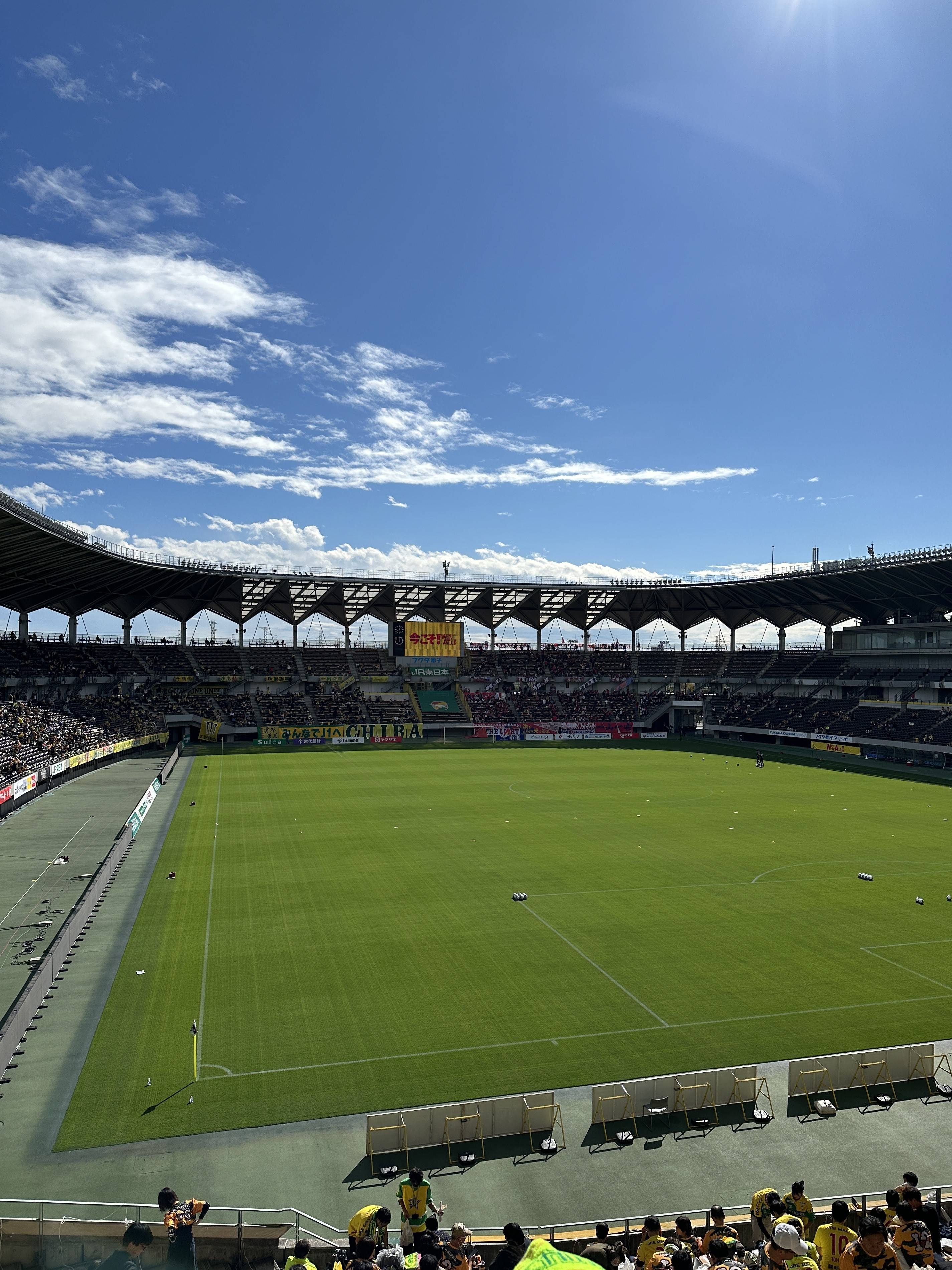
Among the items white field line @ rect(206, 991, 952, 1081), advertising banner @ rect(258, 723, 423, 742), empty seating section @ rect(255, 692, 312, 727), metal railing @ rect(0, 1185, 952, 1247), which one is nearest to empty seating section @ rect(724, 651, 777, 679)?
advertising banner @ rect(258, 723, 423, 742)

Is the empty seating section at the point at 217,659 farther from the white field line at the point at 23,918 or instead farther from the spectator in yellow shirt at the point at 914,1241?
the spectator in yellow shirt at the point at 914,1241

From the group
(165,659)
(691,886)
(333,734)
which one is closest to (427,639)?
(333,734)

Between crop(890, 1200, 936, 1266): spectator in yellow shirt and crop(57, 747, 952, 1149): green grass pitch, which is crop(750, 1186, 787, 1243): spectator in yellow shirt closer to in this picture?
crop(890, 1200, 936, 1266): spectator in yellow shirt

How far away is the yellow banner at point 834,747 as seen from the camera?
3036 inches

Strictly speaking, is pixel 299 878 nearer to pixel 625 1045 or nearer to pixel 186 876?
pixel 186 876

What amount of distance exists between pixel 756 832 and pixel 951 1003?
69.2ft

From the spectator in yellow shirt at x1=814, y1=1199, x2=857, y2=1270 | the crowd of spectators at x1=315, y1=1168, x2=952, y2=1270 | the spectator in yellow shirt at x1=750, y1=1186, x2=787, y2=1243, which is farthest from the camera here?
the spectator in yellow shirt at x1=750, y1=1186, x2=787, y2=1243

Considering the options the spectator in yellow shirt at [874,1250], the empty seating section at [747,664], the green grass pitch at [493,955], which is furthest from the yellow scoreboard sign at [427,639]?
the spectator in yellow shirt at [874,1250]

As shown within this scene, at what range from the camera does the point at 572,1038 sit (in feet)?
61.2

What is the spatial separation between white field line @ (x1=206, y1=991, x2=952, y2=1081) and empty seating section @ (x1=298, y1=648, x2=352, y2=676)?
8365 cm

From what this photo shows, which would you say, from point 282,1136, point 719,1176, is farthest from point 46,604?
point 719,1176

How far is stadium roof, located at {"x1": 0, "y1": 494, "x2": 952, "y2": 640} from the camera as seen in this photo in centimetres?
6994

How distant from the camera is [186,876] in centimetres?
3231

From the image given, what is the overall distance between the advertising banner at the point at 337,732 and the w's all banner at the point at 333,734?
35 millimetres
